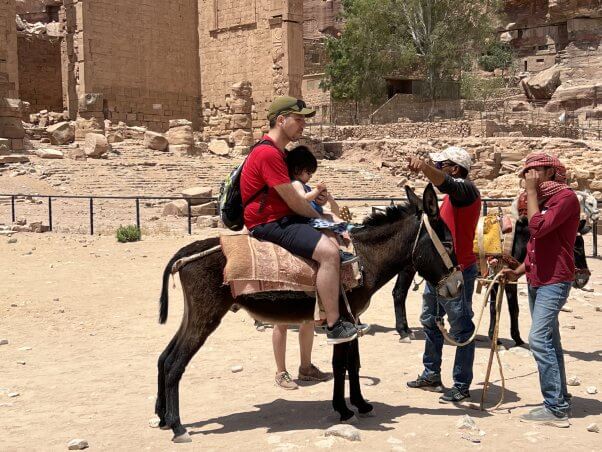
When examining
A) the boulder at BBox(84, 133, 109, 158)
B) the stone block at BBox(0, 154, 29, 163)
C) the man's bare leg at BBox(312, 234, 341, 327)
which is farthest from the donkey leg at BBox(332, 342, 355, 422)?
the boulder at BBox(84, 133, 109, 158)

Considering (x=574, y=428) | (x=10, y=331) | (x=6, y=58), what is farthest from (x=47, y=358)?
(x=6, y=58)

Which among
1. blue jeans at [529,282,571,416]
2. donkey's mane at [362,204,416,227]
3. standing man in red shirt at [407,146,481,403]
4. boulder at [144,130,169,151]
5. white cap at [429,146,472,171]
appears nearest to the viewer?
blue jeans at [529,282,571,416]

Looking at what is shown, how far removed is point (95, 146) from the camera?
23.7 metres

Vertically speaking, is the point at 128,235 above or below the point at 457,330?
below

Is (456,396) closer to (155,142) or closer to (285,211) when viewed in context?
(285,211)

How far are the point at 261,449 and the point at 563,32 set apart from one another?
50.6 m

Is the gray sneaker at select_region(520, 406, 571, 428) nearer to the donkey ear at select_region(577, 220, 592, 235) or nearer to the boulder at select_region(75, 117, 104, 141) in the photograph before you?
the donkey ear at select_region(577, 220, 592, 235)

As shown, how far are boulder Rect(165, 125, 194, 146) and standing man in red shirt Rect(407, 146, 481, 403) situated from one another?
21.5m

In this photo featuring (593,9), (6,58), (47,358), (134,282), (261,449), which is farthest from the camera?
(593,9)

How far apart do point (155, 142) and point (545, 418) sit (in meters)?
22.7

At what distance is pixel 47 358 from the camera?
23.5 feet

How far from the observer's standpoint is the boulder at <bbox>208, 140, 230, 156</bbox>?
89.9 ft

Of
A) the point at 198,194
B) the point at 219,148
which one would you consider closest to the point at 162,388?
the point at 198,194

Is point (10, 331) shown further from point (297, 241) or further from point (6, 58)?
point (6, 58)
